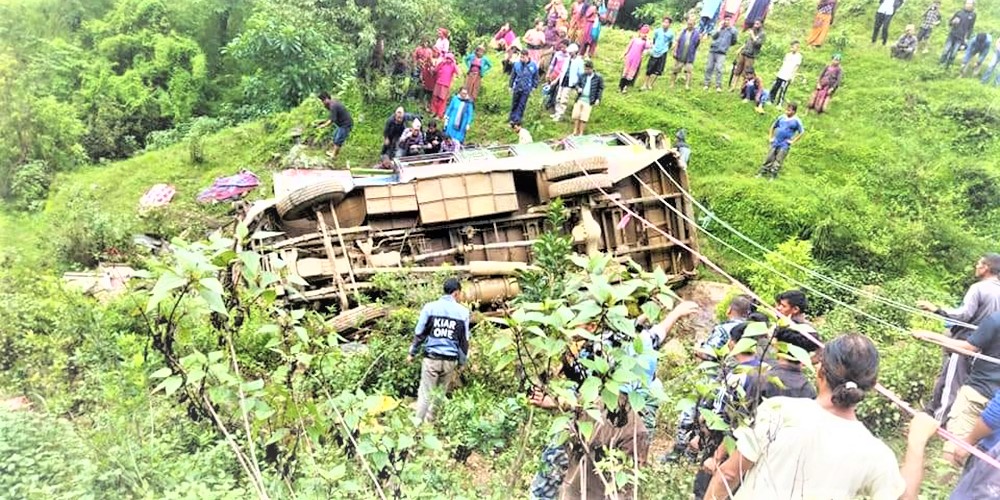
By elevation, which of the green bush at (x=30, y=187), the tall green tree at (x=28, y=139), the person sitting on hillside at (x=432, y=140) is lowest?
the green bush at (x=30, y=187)

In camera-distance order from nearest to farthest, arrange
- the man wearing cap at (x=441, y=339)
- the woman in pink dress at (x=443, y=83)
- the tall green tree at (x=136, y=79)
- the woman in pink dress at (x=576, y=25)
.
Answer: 1. the man wearing cap at (x=441, y=339)
2. the woman in pink dress at (x=443, y=83)
3. the woman in pink dress at (x=576, y=25)
4. the tall green tree at (x=136, y=79)

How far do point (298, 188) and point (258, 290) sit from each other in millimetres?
5239

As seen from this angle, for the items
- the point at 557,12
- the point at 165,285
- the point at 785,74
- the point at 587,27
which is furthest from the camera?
the point at 557,12

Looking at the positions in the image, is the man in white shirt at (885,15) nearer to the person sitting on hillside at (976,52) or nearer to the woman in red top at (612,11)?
the person sitting on hillside at (976,52)

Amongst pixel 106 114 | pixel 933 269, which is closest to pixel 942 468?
pixel 933 269

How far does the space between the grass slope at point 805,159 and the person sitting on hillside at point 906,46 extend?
0.23 metres

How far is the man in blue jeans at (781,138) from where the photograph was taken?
10.1 m

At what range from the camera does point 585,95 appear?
11477 mm

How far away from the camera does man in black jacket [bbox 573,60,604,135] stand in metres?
11.4

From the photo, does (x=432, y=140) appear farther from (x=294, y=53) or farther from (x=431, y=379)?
(x=431, y=379)

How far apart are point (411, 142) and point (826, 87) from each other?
8.08 meters

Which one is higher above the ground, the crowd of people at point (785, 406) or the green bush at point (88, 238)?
the crowd of people at point (785, 406)

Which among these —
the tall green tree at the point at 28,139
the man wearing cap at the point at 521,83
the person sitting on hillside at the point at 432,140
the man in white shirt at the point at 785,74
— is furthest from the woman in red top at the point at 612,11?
the tall green tree at the point at 28,139

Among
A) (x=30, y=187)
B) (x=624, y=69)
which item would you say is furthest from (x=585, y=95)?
(x=30, y=187)
